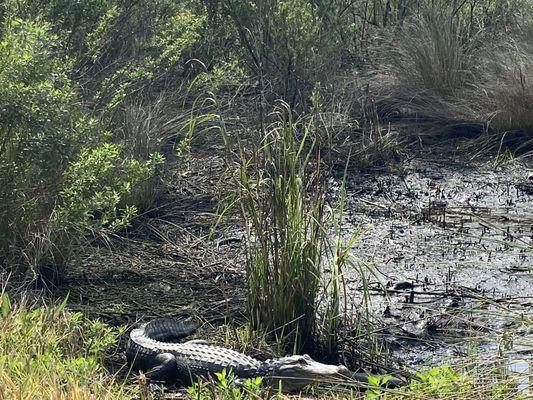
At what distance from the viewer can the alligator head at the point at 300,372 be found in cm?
492

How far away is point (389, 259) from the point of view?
704 centimetres

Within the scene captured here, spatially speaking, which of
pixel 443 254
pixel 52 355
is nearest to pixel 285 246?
pixel 52 355

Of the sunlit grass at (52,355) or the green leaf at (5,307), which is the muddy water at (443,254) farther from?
the green leaf at (5,307)

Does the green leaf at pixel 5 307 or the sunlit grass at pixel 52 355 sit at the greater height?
the green leaf at pixel 5 307

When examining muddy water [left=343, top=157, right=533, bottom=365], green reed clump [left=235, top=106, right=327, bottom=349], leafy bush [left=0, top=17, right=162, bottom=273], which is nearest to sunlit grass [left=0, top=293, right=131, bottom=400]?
leafy bush [left=0, top=17, right=162, bottom=273]

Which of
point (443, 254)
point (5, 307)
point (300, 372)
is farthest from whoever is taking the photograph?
point (443, 254)

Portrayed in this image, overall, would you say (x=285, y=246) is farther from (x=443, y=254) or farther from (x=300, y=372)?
(x=443, y=254)

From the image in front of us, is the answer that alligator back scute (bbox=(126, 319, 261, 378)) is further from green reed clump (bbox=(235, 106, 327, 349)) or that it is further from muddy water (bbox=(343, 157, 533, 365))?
muddy water (bbox=(343, 157, 533, 365))

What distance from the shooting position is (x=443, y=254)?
7152 mm

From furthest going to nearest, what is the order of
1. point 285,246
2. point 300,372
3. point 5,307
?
point 285,246 → point 300,372 → point 5,307

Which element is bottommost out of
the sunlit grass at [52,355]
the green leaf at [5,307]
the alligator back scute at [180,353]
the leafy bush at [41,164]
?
the alligator back scute at [180,353]

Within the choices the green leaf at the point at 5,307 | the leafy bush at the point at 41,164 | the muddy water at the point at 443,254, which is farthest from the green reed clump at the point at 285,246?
the green leaf at the point at 5,307

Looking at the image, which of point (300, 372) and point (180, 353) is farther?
point (180, 353)

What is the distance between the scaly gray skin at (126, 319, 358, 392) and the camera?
4957mm
